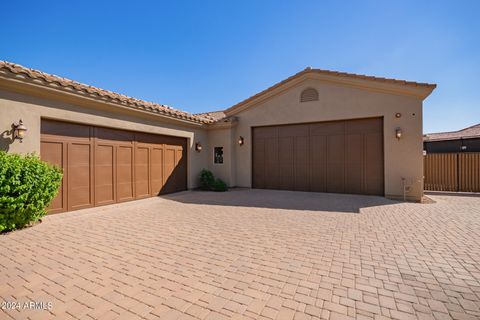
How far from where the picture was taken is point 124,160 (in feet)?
28.0

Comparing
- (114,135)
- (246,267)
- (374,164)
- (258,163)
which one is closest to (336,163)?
(374,164)

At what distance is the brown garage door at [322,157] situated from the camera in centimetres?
984

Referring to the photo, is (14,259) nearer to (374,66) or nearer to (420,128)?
(420,128)

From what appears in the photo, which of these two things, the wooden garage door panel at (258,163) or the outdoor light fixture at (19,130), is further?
the wooden garage door panel at (258,163)

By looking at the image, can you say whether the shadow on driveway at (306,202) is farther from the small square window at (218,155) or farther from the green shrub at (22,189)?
the green shrub at (22,189)

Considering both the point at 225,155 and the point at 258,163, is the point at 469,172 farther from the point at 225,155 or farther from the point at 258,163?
the point at 225,155

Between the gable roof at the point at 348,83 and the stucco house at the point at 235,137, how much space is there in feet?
0.14

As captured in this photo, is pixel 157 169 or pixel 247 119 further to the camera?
pixel 247 119

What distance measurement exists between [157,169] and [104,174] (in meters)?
2.41

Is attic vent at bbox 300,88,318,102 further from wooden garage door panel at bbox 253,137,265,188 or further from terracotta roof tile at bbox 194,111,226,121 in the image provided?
terracotta roof tile at bbox 194,111,226,121

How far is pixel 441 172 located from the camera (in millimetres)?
11000

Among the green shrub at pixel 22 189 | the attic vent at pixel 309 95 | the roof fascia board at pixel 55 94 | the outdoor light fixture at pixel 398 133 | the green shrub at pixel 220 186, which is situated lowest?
the green shrub at pixel 220 186

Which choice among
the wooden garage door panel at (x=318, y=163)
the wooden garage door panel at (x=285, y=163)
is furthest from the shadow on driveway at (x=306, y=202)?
the wooden garage door panel at (x=285, y=163)

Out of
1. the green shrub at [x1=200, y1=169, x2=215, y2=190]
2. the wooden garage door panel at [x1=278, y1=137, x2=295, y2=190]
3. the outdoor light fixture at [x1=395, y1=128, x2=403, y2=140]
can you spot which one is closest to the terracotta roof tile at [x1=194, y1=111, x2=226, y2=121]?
the green shrub at [x1=200, y1=169, x2=215, y2=190]
